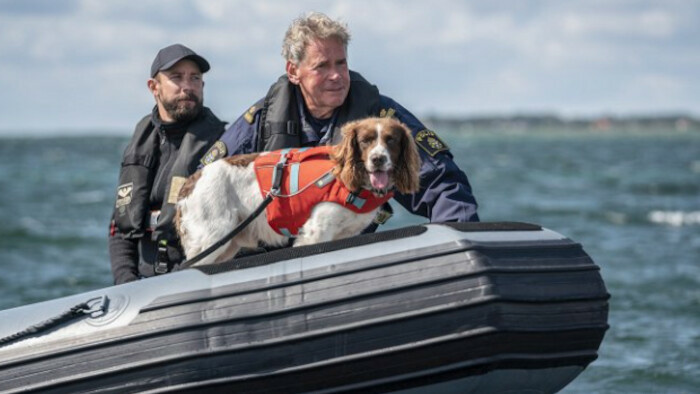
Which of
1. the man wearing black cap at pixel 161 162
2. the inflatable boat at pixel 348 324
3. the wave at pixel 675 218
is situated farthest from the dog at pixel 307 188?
the wave at pixel 675 218

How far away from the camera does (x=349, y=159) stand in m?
4.54

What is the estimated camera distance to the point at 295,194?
15.4 ft

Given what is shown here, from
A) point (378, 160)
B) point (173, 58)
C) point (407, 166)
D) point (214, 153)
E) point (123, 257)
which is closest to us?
point (378, 160)

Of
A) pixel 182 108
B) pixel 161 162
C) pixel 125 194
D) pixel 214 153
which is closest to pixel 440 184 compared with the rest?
pixel 214 153

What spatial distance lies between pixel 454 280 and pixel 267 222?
0.86 metres

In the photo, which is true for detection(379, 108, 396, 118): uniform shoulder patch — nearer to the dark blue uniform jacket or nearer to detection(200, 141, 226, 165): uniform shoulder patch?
the dark blue uniform jacket

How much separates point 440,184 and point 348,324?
2.95 feet

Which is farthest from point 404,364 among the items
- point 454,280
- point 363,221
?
point 363,221

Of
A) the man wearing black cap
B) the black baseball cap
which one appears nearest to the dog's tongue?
the man wearing black cap

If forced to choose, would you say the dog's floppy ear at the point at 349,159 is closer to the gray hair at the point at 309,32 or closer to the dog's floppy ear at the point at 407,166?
the dog's floppy ear at the point at 407,166

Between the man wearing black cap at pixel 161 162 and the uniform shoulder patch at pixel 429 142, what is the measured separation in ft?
3.32

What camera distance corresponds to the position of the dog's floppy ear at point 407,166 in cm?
457

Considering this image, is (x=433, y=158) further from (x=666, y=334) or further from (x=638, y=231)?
(x=638, y=231)

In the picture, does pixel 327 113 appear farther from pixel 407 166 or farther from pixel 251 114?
pixel 407 166
